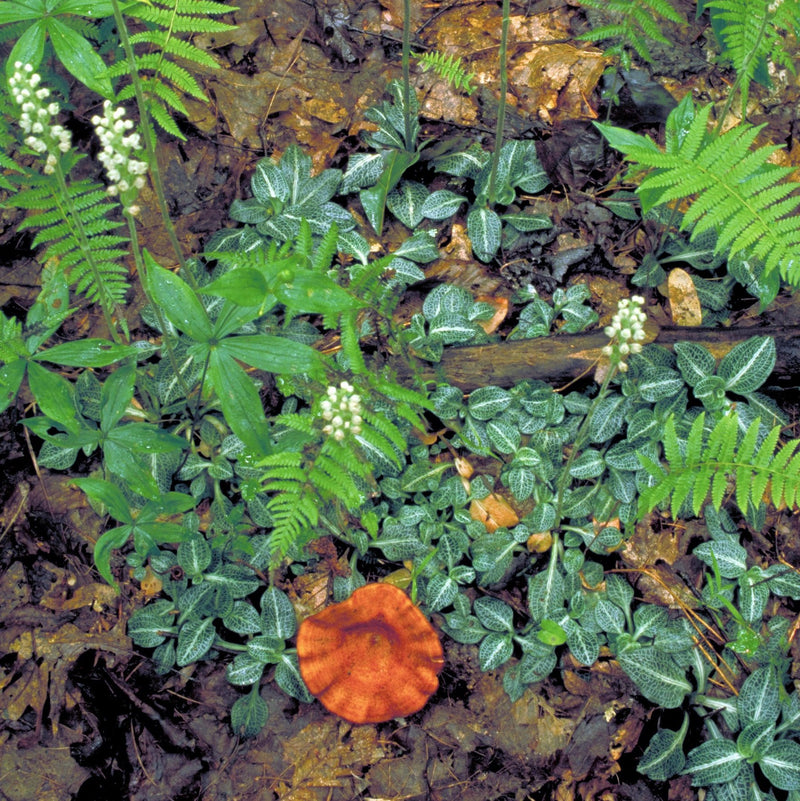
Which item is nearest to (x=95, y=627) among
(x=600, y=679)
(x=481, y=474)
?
(x=481, y=474)

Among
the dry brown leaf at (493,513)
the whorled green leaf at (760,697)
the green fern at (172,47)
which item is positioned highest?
the green fern at (172,47)

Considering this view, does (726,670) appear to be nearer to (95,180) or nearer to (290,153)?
(290,153)

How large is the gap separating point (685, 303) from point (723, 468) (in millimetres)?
1186

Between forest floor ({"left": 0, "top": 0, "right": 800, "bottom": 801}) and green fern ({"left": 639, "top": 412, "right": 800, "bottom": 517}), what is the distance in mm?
617

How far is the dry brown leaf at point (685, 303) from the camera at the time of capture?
3668mm

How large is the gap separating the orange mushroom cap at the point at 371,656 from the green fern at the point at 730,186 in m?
2.20

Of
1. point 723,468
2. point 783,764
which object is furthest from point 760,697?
point 723,468

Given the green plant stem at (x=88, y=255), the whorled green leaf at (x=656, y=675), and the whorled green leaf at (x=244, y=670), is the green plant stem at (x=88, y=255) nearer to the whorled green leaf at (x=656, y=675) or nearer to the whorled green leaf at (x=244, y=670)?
the whorled green leaf at (x=244, y=670)

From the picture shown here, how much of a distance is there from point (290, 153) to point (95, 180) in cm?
120

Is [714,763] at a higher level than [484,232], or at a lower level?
lower

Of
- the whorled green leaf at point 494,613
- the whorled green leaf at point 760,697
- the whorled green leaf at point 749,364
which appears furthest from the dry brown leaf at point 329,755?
the whorled green leaf at point 749,364

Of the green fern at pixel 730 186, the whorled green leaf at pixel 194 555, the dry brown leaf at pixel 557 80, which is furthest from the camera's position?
the dry brown leaf at pixel 557 80

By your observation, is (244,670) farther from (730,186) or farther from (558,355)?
(730,186)

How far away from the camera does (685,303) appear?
12.0ft
